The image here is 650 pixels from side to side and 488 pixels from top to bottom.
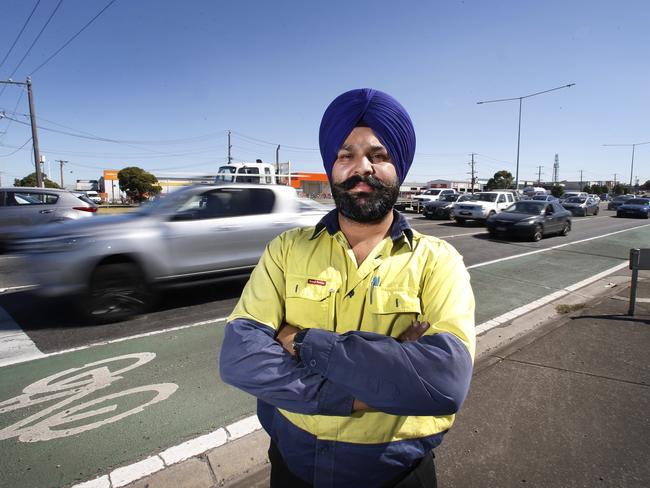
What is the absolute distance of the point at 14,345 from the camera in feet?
13.1

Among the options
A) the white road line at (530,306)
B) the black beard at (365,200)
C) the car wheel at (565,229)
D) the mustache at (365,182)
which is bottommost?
the white road line at (530,306)

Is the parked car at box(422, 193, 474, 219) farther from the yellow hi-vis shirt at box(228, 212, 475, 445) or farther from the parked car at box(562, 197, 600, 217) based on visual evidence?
the yellow hi-vis shirt at box(228, 212, 475, 445)

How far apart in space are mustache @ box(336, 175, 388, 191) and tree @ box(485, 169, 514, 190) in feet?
277

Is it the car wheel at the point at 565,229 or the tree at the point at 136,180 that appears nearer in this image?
the car wheel at the point at 565,229

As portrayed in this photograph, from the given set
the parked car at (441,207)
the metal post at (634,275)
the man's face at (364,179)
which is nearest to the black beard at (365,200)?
the man's face at (364,179)

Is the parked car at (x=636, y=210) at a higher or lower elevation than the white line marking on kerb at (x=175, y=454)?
higher

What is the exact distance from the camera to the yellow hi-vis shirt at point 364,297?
4.04ft

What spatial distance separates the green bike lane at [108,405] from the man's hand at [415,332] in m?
1.96

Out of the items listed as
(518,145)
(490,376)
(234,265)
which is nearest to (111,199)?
(518,145)

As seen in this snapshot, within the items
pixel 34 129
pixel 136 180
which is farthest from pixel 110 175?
pixel 34 129

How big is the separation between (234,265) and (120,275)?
1.60 meters

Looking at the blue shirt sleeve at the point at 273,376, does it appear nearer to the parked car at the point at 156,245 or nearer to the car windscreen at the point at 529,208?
the parked car at the point at 156,245

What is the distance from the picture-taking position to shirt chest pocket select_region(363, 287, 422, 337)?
1289 millimetres

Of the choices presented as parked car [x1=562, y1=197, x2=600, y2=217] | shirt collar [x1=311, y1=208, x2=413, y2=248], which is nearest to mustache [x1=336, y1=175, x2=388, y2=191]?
shirt collar [x1=311, y1=208, x2=413, y2=248]
